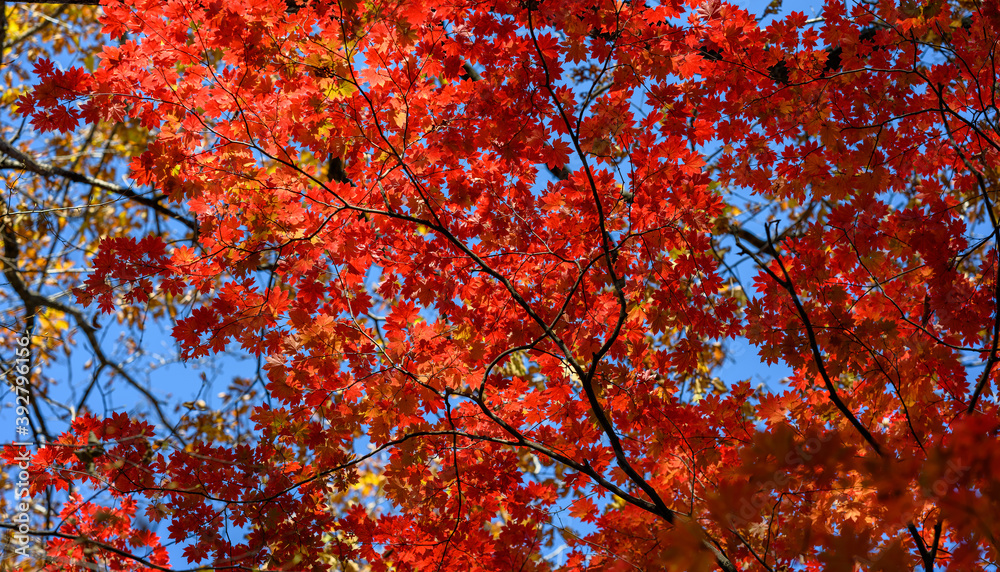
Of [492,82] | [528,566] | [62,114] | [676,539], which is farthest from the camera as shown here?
[528,566]

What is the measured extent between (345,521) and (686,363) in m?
2.66

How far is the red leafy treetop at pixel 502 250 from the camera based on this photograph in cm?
377

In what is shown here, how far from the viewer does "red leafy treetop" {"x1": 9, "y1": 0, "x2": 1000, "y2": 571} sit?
377 cm

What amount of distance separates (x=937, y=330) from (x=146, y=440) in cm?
520

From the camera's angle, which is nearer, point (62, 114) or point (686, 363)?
point (62, 114)

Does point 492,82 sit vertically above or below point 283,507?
above

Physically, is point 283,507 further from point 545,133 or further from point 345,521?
point 545,133

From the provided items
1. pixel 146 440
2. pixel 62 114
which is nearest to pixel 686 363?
pixel 146 440

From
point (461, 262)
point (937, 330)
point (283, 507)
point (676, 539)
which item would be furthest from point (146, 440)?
point (937, 330)

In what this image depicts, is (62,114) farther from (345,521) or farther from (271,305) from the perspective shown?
(345,521)

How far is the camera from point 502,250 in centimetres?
431

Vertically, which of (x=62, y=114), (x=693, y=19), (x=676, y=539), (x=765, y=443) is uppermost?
(x=693, y=19)

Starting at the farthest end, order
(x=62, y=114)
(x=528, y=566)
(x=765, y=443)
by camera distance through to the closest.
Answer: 1. (x=528, y=566)
2. (x=62, y=114)
3. (x=765, y=443)

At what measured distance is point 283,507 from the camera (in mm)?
3893
